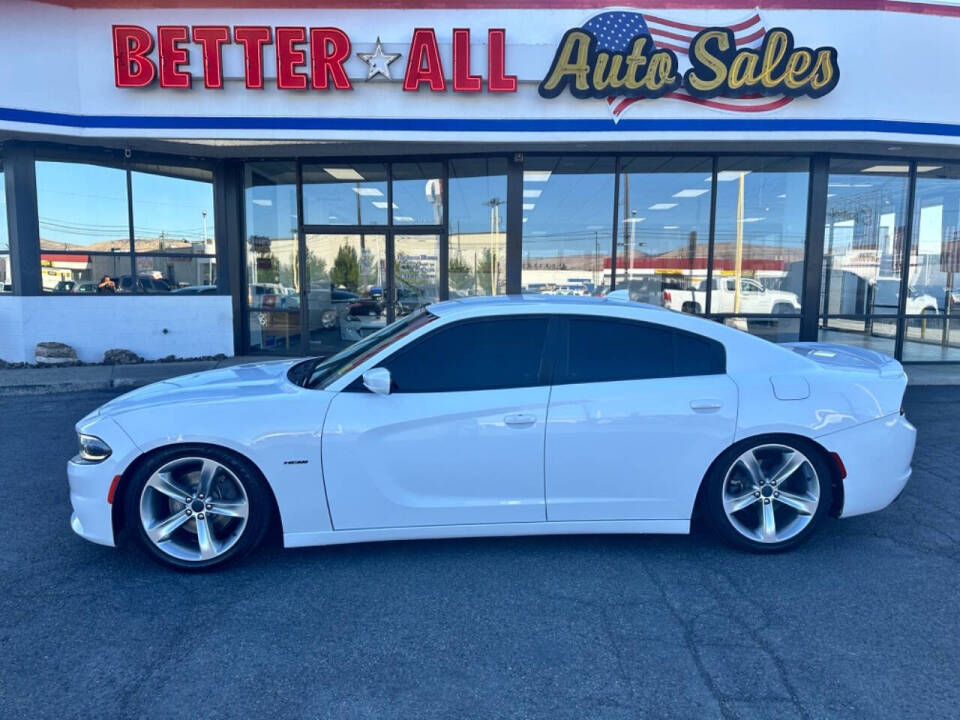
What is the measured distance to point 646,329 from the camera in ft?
12.9

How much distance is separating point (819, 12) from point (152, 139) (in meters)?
9.98

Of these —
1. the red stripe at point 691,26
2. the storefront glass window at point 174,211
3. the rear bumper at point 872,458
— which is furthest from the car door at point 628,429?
the storefront glass window at point 174,211

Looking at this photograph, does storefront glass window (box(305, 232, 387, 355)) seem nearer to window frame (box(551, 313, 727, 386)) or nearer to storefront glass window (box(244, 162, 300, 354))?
storefront glass window (box(244, 162, 300, 354))

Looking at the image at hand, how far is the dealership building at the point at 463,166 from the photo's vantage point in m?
9.48

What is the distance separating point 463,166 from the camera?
453 inches

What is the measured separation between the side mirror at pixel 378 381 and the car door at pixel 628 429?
0.92 meters

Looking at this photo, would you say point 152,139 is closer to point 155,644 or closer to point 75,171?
point 75,171

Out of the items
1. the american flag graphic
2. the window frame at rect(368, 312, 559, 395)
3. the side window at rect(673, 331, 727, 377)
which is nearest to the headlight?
the window frame at rect(368, 312, 559, 395)

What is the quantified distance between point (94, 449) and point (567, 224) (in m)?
9.08

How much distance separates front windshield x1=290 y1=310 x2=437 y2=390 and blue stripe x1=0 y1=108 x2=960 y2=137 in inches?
243

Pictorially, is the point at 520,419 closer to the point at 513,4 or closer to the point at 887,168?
the point at 513,4

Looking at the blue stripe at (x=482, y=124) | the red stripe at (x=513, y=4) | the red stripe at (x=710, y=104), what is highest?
the red stripe at (x=513, y=4)

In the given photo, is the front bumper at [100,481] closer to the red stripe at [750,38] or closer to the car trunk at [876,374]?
the car trunk at [876,374]

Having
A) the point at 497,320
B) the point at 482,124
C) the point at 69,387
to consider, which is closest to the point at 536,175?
the point at 482,124
